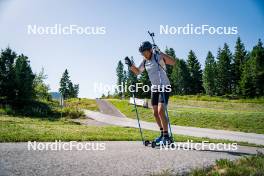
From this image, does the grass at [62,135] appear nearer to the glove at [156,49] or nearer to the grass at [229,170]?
the glove at [156,49]

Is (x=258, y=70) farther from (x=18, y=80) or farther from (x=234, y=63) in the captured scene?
(x=18, y=80)

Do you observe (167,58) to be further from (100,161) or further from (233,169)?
(233,169)

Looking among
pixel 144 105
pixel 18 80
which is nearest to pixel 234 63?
pixel 144 105

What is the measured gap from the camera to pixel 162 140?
7.13 metres

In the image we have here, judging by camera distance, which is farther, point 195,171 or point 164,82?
point 164,82

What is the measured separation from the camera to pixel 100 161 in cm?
518

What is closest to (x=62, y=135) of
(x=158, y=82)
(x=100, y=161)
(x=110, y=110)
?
(x=158, y=82)

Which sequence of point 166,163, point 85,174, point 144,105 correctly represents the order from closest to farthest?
point 85,174, point 166,163, point 144,105

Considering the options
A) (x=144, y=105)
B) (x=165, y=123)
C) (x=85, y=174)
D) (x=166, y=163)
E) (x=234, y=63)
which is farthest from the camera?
(x=234, y=63)

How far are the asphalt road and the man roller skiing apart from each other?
803 mm

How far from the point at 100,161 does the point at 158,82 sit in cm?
287

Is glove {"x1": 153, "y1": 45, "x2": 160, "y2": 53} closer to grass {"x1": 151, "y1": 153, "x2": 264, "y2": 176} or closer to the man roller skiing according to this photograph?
the man roller skiing

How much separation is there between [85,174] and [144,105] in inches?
1728

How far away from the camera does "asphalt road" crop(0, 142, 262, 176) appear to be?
4422 millimetres
